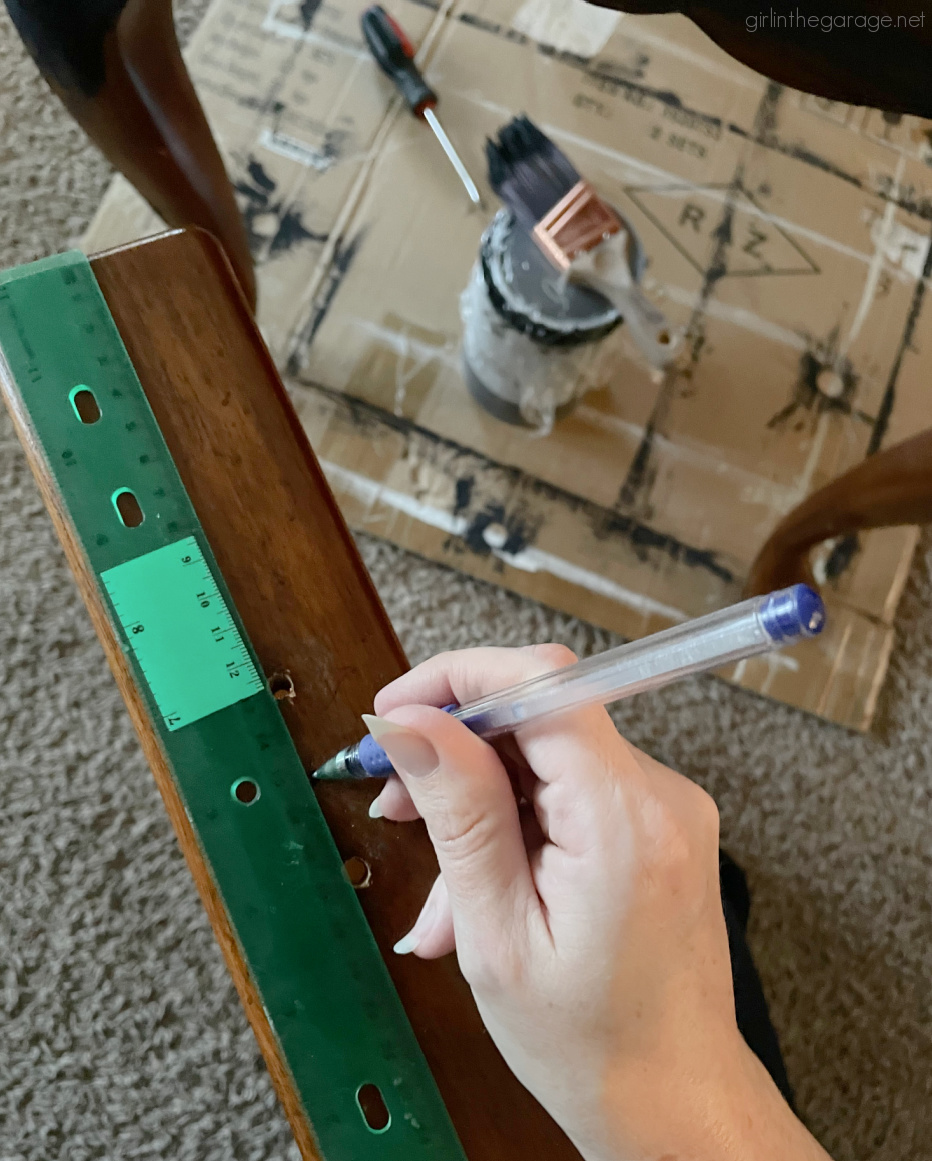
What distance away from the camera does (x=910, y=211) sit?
33.9 inches

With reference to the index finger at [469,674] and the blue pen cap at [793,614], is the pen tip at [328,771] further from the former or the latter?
the blue pen cap at [793,614]

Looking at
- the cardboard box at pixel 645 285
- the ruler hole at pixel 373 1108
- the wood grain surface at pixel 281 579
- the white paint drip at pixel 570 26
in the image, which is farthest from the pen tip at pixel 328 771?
the white paint drip at pixel 570 26

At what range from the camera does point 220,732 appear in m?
0.42

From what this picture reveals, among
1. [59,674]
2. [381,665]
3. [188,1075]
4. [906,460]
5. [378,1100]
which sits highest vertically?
[906,460]

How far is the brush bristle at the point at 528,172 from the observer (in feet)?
2.08

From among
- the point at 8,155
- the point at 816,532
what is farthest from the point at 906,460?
the point at 8,155

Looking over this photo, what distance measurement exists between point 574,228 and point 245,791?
448 mm

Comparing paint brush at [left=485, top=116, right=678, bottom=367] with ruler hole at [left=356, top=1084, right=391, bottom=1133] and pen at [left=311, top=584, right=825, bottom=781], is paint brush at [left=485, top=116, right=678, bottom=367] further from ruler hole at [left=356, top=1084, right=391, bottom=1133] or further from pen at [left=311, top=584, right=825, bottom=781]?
ruler hole at [left=356, top=1084, right=391, bottom=1133]

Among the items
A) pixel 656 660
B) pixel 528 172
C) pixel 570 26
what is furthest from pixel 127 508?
pixel 570 26

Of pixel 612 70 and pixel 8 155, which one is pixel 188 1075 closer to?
pixel 8 155

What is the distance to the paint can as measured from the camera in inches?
24.2

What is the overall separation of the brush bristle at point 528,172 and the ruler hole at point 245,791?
1.48ft

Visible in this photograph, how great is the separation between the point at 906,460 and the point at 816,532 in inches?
4.8

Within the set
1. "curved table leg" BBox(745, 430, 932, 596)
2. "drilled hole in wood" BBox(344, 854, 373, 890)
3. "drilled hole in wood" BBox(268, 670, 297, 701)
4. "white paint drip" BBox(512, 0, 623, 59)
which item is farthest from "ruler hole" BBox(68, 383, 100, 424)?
"white paint drip" BBox(512, 0, 623, 59)
